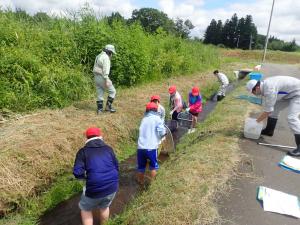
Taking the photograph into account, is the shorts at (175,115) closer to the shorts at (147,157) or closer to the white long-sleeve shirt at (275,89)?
the white long-sleeve shirt at (275,89)

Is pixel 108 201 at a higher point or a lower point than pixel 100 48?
lower

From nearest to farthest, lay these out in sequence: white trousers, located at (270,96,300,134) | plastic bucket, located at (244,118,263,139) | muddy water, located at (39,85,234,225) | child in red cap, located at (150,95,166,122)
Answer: muddy water, located at (39,85,234,225), child in red cap, located at (150,95,166,122), white trousers, located at (270,96,300,134), plastic bucket, located at (244,118,263,139)

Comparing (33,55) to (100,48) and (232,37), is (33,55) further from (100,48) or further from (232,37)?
(232,37)

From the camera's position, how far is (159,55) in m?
16.3

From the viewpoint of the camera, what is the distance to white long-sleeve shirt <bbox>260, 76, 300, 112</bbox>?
650 centimetres

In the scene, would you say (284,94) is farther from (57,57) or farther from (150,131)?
(57,57)

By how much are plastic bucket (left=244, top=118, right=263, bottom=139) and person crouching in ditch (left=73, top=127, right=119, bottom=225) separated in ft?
13.5

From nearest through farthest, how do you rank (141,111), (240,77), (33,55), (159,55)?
(33,55) → (141,111) → (159,55) → (240,77)

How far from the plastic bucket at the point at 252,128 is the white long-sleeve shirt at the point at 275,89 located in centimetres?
66

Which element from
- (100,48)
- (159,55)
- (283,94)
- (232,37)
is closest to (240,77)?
(159,55)

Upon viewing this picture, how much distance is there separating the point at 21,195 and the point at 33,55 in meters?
4.89

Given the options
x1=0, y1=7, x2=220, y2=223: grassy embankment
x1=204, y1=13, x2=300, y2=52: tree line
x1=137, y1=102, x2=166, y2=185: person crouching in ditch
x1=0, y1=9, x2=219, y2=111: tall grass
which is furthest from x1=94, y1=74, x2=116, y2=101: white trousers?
x1=204, y1=13, x2=300, y2=52: tree line

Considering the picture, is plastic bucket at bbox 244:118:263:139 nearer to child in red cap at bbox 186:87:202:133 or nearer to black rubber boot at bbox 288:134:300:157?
black rubber boot at bbox 288:134:300:157

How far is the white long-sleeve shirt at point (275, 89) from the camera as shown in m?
6.50
